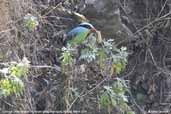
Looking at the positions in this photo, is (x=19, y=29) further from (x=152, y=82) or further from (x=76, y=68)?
(x=152, y=82)

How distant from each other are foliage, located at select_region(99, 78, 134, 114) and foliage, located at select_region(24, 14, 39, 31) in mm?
544

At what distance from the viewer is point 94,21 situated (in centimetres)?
303

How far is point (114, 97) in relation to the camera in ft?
7.96

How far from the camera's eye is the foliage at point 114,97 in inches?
95.4

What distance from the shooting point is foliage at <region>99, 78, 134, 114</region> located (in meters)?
2.42

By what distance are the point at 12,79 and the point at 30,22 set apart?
493mm

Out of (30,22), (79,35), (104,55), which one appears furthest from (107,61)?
(30,22)

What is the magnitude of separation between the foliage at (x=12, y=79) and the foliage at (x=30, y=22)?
0.37m

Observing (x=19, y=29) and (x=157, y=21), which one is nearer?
(x=19, y=29)

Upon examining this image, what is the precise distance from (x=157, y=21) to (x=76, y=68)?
953mm

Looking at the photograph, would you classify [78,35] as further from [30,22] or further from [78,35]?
[30,22]

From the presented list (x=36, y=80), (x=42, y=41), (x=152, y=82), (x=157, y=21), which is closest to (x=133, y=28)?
(x=157, y=21)

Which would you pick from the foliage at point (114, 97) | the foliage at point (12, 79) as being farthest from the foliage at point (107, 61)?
the foliage at point (12, 79)

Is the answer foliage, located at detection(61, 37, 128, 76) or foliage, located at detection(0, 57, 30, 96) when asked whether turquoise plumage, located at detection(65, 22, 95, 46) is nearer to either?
foliage, located at detection(61, 37, 128, 76)
